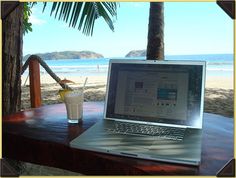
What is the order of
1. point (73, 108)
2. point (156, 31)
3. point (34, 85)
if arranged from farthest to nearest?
point (156, 31), point (34, 85), point (73, 108)

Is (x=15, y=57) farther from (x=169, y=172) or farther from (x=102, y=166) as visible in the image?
(x=169, y=172)

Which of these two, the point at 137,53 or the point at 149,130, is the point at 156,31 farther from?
the point at 137,53

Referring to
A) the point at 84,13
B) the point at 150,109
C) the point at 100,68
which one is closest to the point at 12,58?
the point at 84,13

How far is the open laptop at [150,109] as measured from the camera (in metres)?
0.87

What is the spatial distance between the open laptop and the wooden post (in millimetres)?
1206

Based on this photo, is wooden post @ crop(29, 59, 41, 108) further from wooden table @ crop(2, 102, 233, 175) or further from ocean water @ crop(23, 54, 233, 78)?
ocean water @ crop(23, 54, 233, 78)

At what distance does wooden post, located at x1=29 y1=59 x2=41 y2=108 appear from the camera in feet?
7.09

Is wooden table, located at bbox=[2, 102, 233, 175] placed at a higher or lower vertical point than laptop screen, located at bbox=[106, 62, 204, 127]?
lower

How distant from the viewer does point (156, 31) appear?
11.2 ft

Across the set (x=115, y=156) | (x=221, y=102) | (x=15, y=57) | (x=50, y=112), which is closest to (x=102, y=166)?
(x=115, y=156)

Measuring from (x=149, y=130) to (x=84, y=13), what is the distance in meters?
1.29

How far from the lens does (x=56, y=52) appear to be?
2556 cm

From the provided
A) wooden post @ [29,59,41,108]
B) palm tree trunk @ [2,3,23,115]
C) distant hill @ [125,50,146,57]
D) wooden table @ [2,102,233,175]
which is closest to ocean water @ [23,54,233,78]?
distant hill @ [125,50,146,57]

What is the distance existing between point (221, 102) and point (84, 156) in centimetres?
520
